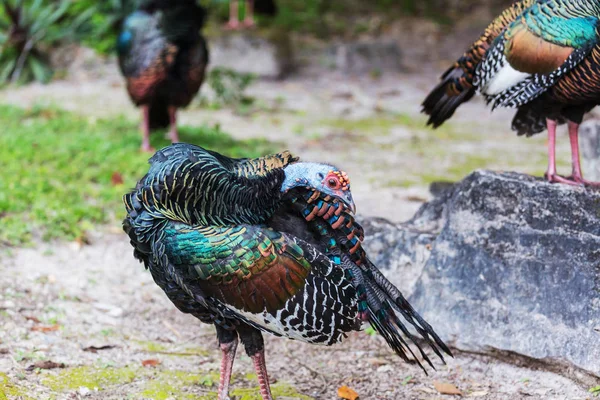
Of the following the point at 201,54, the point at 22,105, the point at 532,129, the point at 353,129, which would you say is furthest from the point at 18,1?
the point at 532,129

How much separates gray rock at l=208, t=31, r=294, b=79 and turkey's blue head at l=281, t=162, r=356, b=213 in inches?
323

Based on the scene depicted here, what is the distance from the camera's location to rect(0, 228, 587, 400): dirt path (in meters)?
3.92

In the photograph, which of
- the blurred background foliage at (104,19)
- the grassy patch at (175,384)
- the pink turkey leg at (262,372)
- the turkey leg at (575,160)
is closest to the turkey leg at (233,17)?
the blurred background foliage at (104,19)

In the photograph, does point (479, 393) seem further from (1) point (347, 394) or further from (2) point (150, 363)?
(2) point (150, 363)

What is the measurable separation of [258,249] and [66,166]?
14.0 feet

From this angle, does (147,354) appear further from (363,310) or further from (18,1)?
(18,1)

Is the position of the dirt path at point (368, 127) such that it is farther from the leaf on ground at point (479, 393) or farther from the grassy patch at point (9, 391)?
the grassy patch at point (9, 391)

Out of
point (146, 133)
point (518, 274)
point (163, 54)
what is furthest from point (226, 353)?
point (146, 133)

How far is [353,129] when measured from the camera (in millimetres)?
9352

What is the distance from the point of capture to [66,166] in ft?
23.1

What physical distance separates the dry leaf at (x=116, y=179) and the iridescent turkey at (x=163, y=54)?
3.18ft

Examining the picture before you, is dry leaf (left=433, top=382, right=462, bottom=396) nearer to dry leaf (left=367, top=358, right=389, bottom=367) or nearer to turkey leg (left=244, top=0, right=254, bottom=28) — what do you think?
dry leaf (left=367, top=358, right=389, bottom=367)

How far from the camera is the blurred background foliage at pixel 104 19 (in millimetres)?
11070

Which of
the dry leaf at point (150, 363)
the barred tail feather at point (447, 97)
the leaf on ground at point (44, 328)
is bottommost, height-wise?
the leaf on ground at point (44, 328)
